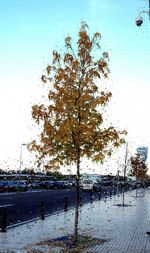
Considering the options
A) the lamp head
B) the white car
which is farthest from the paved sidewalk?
the white car

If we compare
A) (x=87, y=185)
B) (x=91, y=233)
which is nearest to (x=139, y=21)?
(x=91, y=233)

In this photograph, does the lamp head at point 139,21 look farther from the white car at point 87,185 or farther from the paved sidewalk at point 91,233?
the white car at point 87,185

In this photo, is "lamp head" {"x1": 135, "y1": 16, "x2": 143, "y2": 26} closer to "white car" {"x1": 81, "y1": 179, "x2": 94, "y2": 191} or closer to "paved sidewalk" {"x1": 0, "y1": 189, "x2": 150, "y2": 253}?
"paved sidewalk" {"x1": 0, "y1": 189, "x2": 150, "y2": 253}

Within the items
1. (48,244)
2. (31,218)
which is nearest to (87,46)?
(48,244)

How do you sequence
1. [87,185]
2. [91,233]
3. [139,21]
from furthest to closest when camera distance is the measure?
1. [87,185]
2. [91,233]
3. [139,21]

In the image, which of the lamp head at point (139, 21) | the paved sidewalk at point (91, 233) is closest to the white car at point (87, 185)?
the paved sidewalk at point (91, 233)

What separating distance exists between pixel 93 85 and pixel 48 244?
18.7 feet

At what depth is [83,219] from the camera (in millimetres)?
23484

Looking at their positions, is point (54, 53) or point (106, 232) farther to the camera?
point (106, 232)

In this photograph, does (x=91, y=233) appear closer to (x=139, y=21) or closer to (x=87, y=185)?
(x=139, y=21)

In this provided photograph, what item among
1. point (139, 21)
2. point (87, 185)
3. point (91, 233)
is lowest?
point (91, 233)

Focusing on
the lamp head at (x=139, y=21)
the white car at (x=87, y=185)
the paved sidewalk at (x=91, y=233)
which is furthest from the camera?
the white car at (x=87, y=185)

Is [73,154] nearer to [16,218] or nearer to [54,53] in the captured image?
[54,53]

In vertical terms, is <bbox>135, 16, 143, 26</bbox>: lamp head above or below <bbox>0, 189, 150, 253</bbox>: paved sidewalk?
above
